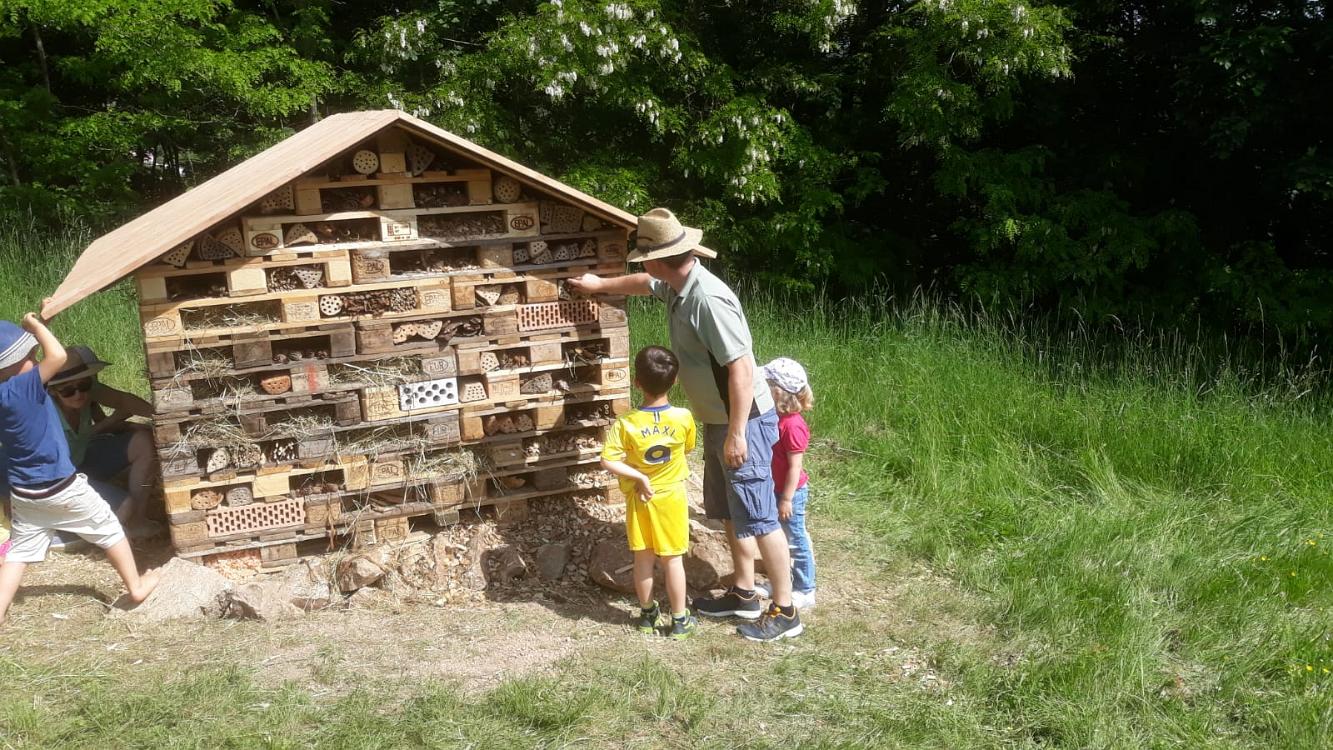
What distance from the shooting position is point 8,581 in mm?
4746

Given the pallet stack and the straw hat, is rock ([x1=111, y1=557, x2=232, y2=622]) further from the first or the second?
the straw hat

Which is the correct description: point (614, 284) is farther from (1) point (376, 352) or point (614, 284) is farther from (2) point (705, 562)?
(2) point (705, 562)

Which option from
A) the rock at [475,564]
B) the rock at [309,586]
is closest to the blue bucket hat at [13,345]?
the rock at [309,586]

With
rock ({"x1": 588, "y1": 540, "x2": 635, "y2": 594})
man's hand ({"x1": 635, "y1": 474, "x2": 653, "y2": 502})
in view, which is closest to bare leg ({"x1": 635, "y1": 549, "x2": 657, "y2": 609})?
man's hand ({"x1": 635, "y1": 474, "x2": 653, "y2": 502})

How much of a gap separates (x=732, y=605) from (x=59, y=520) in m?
3.31

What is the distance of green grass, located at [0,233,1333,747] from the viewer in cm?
388

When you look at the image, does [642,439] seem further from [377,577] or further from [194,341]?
[194,341]

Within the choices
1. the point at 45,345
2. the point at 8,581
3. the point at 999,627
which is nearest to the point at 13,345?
the point at 45,345

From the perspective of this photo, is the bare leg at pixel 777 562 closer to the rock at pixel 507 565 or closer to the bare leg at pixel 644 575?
the bare leg at pixel 644 575

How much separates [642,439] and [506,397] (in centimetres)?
120

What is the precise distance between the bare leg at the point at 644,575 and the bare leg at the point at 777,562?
0.51 meters

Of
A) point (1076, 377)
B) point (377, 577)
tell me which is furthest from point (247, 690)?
point (1076, 377)

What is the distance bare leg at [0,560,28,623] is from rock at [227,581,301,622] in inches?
39.4

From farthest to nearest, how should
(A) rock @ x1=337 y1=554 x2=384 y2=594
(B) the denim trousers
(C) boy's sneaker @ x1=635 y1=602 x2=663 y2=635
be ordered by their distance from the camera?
1. (A) rock @ x1=337 y1=554 x2=384 y2=594
2. (B) the denim trousers
3. (C) boy's sneaker @ x1=635 y1=602 x2=663 y2=635
